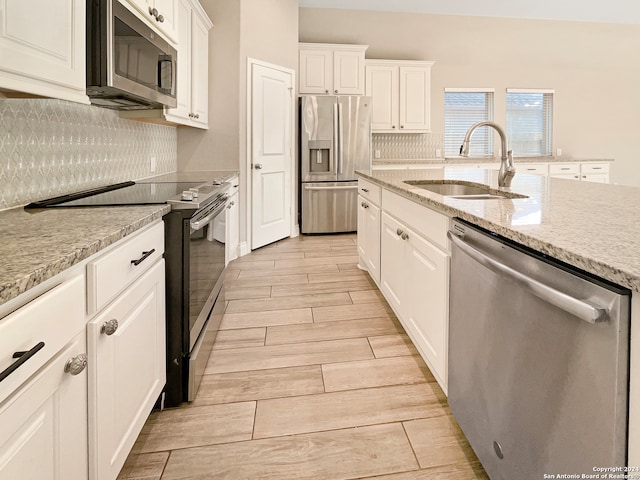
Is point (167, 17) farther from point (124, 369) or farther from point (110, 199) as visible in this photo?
point (124, 369)

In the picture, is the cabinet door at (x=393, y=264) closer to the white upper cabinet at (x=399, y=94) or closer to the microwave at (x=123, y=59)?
the microwave at (x=123, y=59)

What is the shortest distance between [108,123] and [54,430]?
6.81 feet

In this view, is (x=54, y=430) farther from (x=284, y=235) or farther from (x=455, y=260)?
(x=284, y=235)

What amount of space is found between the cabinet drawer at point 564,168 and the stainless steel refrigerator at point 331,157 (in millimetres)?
3001

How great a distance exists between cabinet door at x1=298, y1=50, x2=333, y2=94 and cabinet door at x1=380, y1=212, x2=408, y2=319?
138 inches

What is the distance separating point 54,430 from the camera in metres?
0.88

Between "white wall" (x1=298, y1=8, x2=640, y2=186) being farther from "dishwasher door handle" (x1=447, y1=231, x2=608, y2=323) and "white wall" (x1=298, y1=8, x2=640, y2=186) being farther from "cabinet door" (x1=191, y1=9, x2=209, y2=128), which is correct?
"dishwasher door handle" (x1=447, y1=231, x2=608, y2=323)

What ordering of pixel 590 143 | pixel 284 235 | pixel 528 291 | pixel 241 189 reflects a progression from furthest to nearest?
pixel 590 143 < pixel 284 235 < pixel 241 189 < pixel 528 291

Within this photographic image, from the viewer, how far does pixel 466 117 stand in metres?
6.86

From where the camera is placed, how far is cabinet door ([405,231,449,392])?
168 cm

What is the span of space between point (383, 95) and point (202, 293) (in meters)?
4.90

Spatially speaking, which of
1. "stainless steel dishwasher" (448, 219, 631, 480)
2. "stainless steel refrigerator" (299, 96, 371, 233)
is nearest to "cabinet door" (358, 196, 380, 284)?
"stainless steel dishwasher" (448, 219, 631, 480)

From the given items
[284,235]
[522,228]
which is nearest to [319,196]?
[284,235]

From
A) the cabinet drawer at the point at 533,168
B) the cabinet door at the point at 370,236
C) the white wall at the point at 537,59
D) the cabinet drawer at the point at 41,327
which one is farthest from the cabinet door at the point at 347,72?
the cabinet drawer at the point at 41,327
